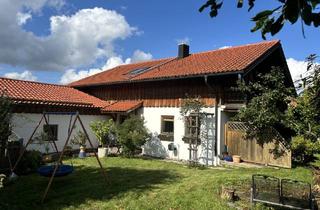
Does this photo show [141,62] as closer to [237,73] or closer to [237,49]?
[237,49]

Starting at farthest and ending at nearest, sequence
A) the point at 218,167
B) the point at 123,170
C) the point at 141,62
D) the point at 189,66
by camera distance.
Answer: the point at 141,62, the point at 189,66, the point at 218,167, the point at 123,170

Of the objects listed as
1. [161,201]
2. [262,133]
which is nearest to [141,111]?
[262,133]

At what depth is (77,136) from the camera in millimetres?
17453

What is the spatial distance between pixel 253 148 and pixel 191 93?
13.7ft

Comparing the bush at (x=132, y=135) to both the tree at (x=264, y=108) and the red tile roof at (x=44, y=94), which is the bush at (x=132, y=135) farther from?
the tree at (x=264, y=108)

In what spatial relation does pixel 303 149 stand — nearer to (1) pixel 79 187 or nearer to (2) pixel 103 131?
(1) pixel 79 187

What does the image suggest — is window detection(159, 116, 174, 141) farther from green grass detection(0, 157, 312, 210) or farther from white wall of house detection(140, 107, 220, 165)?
green grass detection(0, 157, 312, 210)

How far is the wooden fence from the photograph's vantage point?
40.8 feet

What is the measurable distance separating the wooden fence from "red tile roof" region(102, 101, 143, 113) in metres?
5.61

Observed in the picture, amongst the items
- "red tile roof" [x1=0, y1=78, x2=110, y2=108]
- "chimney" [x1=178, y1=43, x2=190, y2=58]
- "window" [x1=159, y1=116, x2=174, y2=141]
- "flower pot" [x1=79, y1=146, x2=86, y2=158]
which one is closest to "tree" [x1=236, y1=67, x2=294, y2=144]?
"window" [x1=159, y1=116, x2=174, y2=141]

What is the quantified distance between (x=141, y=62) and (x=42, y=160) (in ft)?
43.7

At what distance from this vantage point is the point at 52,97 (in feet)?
57.7

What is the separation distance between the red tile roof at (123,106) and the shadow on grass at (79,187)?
5.11 meters

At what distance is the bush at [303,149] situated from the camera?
12047 mm
